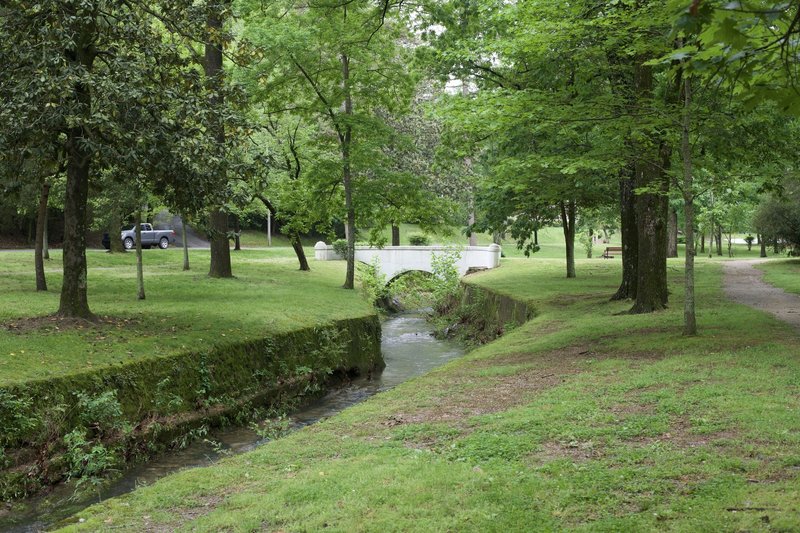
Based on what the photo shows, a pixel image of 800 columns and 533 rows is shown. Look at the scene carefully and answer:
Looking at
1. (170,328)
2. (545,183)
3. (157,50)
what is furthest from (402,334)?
(157,50)

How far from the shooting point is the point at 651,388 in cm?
906

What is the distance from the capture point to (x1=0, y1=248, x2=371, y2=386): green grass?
1112 centimetres

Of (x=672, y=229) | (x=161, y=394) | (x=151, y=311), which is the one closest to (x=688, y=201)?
(x=161, y=394)

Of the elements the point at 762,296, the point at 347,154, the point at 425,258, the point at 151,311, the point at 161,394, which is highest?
the point at 347,154

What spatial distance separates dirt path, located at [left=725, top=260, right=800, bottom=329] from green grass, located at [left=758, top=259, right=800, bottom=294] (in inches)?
11.9

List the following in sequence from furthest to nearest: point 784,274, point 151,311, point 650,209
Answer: point 784,274 < point 151,311 < point 650,209

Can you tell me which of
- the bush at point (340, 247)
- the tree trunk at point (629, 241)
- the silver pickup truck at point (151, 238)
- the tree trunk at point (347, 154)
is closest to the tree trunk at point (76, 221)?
the tree trunk at point (347, 154)

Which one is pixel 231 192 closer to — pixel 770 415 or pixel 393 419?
pixel 393 419

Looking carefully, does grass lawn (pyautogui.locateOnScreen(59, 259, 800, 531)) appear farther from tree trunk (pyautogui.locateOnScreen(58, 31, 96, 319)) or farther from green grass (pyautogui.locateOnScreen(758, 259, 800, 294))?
green grass (pyautogui.locateOnScreen(758, 259, 800, 294))

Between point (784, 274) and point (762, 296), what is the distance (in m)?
9.84

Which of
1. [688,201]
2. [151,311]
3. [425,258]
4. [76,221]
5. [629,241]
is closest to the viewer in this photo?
[688,201]

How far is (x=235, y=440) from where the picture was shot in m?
11.6

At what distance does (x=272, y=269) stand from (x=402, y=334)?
7827 millimetres

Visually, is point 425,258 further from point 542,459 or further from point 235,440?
point 542,459
